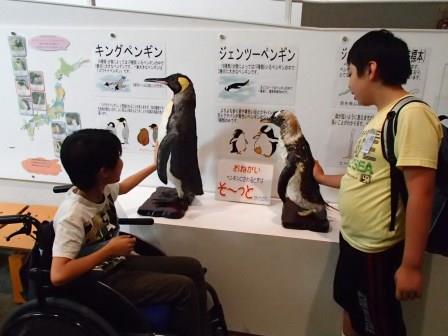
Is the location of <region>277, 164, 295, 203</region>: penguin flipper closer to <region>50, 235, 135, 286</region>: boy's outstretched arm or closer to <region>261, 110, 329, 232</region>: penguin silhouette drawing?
<region>261, 110, 329, 232</region>: penguin silhouette drawing

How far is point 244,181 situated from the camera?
150cm

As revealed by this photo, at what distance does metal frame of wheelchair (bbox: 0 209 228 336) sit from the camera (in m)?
0.92

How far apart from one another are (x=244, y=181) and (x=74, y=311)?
2.64ft

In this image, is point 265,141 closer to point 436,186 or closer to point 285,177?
point 285,177

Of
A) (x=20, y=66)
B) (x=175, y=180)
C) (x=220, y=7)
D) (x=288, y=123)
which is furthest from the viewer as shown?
(x=220, y=7)

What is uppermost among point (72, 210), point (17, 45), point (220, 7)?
point (220, 7)

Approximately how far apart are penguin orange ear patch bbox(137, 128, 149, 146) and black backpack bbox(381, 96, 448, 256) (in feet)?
3.33

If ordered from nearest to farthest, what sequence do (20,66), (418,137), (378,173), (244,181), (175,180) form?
1. (418,137)
2. (378,173)
3. (175,180)
4. (244,181)
5. (20,66)

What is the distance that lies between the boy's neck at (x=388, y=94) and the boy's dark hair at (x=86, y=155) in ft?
2.37

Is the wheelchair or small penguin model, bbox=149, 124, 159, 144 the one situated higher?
small penguin model, bbox=149, 124, 159, 144

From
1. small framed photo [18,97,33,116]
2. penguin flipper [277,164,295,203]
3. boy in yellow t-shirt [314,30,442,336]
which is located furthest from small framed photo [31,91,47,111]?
boy in yellow t-shirt [314,30,442,336]

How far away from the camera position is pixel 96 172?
976 mm

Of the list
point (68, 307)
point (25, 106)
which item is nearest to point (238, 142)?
point (68, 307)

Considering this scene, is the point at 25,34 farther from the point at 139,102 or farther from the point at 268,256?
the point at 268,256
